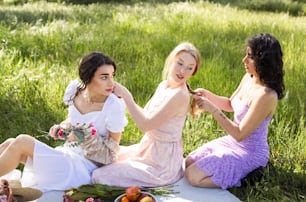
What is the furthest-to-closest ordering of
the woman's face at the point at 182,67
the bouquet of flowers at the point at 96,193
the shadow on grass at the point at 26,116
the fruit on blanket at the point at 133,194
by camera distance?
the shadow on grass at the point at 26,116
the woman's face at the point at 182,67
the bouquet of flowers at the point at 96,193
the fruit on blanket at the point at 133,194

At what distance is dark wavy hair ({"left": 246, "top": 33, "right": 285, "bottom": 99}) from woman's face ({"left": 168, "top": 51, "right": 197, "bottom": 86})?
497mm

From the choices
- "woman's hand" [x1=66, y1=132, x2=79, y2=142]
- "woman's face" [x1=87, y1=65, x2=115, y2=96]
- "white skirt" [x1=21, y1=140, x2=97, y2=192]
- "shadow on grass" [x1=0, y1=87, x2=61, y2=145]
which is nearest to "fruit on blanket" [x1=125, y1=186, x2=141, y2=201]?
"white skirt" [x1=21, y1=140, x2=97, y2=192]

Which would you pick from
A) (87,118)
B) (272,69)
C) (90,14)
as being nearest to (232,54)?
(272,69)

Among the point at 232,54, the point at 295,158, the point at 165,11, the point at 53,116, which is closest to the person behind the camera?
the point at 295,158

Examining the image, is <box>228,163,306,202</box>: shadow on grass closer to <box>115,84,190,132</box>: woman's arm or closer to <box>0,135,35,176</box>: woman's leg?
<box>115,84,190,132</box>: woman's arm

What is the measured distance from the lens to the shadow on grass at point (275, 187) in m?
3.96

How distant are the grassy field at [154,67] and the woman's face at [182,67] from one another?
799 millimetres

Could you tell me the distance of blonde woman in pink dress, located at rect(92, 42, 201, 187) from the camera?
386 cm

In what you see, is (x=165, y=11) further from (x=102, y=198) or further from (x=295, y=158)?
(x=102, y=198)

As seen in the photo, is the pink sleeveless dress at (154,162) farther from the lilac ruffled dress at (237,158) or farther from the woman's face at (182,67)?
the lilac ruffled dress at (237,158)

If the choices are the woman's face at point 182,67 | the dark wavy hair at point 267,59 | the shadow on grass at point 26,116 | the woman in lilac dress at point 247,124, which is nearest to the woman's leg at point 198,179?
the woman in lilac dress at point 247,124

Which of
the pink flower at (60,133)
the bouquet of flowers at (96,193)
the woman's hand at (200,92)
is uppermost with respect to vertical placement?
the woman's hand at (200,92)

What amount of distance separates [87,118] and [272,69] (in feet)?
4.83

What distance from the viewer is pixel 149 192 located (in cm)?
386
